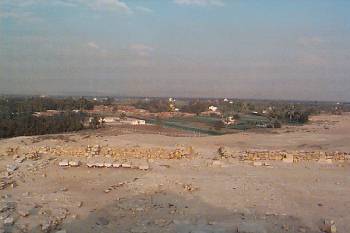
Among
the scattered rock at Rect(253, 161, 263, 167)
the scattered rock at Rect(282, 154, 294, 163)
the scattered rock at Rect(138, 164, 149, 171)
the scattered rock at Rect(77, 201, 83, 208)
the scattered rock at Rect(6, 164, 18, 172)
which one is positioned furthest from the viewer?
the scattered rock at Rect(282, 154, 294, 163)

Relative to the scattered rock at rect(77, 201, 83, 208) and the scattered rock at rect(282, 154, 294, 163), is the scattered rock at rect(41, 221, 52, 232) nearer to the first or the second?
the scattered rock at rect(77, 201, 83, 208)

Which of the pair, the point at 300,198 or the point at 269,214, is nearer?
the point at 269,214

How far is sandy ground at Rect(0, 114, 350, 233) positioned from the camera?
9148mm

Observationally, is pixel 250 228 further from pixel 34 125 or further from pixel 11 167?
pixel 34 125

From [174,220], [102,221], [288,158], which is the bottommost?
[102,221]

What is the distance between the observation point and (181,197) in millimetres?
11328

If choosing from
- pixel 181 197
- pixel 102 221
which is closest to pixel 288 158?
pixel 181 197

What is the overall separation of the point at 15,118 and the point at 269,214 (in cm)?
2409

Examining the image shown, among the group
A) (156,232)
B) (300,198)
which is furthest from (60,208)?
(300,198)

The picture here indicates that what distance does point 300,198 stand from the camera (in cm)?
1148

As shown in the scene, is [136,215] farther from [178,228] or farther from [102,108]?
[102,108]

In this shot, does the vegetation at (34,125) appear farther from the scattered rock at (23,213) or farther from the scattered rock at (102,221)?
the scattered rock at (102,221)

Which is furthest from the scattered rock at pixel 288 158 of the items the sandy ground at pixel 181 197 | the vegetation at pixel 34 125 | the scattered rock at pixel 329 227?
the vegetation at pixel 34 125

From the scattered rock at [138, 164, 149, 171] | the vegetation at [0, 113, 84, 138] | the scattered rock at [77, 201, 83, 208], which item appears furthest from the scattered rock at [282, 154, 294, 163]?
the vegetation at [0, 113, 84, 138]
